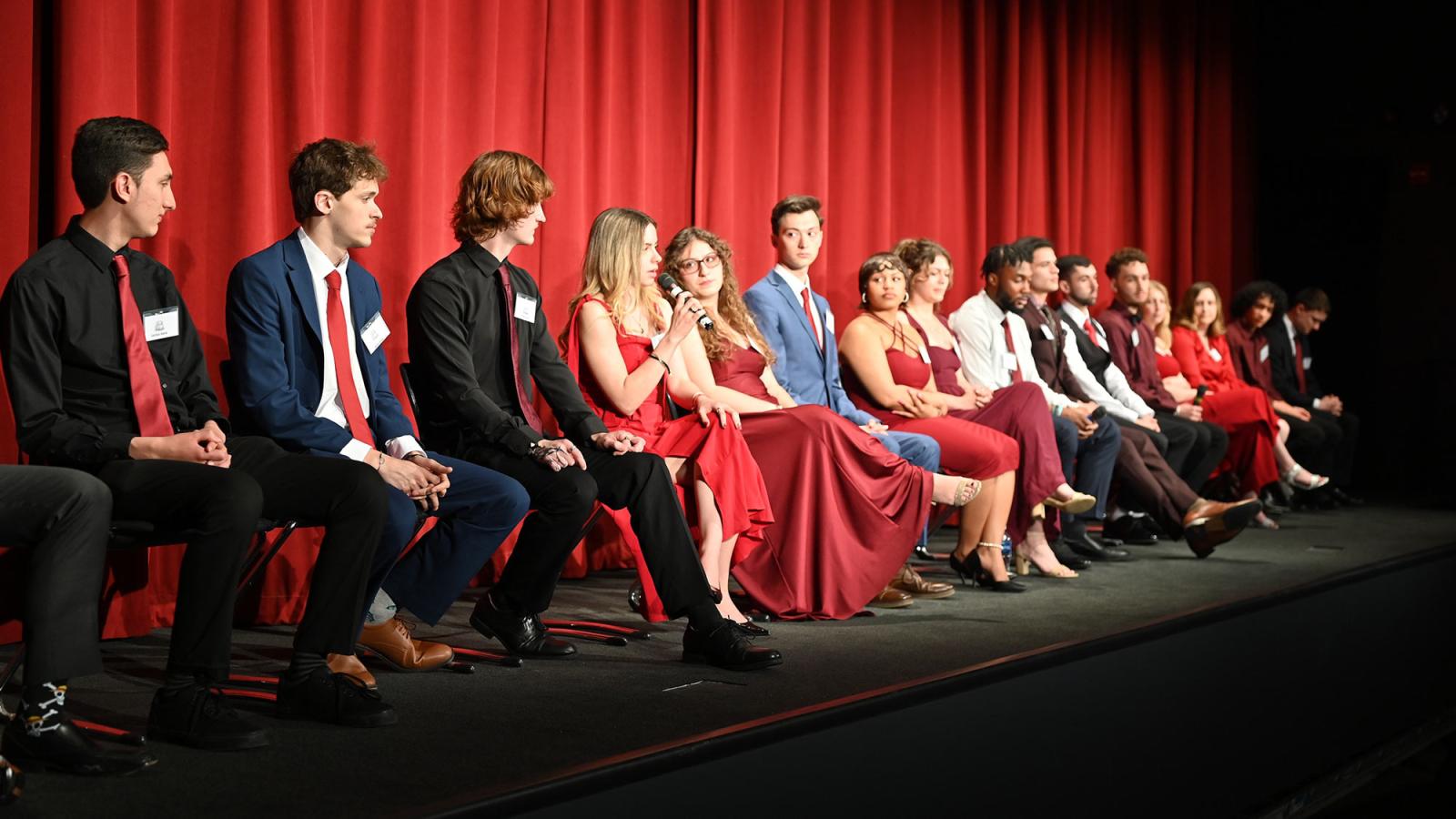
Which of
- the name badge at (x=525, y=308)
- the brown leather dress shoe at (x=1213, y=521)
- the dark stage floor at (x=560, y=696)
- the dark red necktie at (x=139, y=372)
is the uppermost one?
the name badge at (x=525, y=308)

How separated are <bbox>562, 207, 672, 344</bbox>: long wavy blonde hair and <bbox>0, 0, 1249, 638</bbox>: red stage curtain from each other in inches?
23.8

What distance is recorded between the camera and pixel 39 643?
2131mm

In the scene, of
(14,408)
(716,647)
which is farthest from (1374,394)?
(14,408)

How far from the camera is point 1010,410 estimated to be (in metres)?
4.61

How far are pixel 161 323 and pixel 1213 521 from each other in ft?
12.1

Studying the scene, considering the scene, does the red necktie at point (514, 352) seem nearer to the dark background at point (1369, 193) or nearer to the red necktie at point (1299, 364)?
the red necktie at point (1299, 364)

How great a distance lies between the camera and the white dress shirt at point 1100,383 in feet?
18.0

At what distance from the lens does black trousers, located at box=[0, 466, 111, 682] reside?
2.14 m

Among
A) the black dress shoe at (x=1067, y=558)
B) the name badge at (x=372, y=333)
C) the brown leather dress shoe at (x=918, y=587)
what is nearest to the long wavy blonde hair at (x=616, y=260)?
the name badge at (x=372, y=333)

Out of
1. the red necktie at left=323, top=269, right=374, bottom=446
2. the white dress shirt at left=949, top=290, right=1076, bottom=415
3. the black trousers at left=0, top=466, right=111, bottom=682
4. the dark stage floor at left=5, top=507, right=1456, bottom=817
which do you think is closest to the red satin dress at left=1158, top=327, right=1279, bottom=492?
the white dress shirt at left=949, top=290, right=1076, bottom=415

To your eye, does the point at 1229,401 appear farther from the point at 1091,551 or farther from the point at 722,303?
the point at 722,303

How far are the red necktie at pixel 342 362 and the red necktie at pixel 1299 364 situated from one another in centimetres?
604

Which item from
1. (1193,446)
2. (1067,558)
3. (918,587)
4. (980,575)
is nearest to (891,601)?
(918,587)

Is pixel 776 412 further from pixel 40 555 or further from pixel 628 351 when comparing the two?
pixel 40 555
